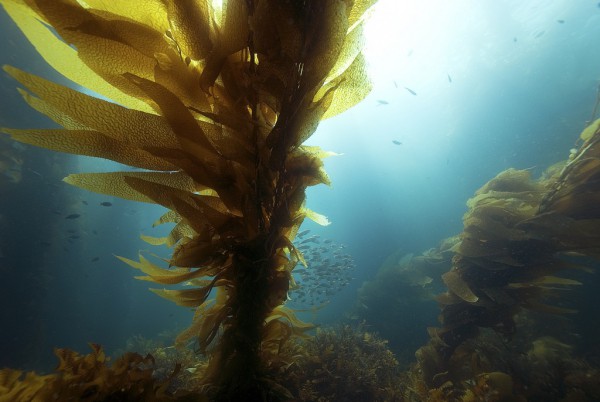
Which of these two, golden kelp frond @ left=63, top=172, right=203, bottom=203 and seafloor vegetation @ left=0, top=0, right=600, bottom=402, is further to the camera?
golden kelp frond @ left=63, top=172, right=203, bottom=203

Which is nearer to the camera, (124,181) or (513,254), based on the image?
(124,181)

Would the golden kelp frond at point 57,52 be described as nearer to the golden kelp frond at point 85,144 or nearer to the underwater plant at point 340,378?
the golden kelp frond at point 85,144

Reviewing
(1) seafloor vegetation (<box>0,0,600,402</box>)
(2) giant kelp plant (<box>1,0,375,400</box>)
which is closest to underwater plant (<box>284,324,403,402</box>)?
(1) seafloor vegetation (<box>0,0,600,402</box>)

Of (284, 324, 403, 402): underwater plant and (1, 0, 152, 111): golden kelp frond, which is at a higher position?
(1, 0, 152, 111): golden kelp frond

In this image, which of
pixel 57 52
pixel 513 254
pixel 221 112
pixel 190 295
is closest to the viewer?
pixel 221 112

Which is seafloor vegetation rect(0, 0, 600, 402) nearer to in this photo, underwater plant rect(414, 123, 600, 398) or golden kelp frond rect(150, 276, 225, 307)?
golden kelp frond rect(150, 276, 225, 307)

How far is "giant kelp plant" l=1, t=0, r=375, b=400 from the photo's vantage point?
0.86 meters

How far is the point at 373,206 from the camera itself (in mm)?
46500

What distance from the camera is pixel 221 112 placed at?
0.94 meters

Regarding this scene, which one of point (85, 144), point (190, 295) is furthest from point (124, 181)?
point (190, 295)

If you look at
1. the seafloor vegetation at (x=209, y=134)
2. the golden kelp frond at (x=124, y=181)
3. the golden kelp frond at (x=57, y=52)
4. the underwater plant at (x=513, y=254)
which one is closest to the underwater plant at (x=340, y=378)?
the underwater plant at (x=513, y=254)

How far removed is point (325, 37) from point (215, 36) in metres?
0.41

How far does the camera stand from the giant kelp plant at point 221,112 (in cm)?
86

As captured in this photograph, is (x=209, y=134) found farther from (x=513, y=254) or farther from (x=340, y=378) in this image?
(x=340, y=378)
